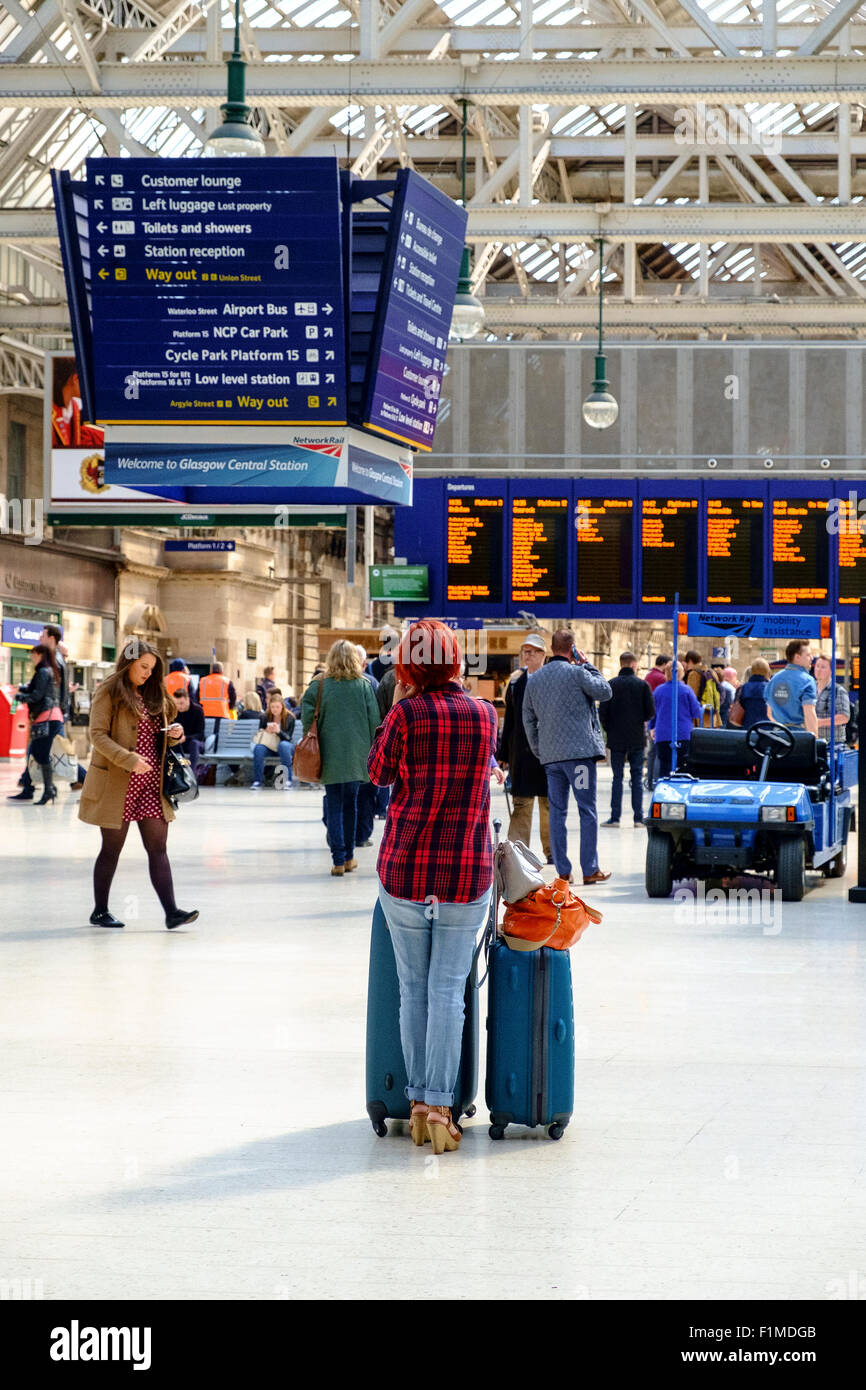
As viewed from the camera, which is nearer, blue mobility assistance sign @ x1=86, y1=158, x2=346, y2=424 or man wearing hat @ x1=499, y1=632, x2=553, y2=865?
man wearing hat @ x1=499, y1=632, x2=553, y2=865

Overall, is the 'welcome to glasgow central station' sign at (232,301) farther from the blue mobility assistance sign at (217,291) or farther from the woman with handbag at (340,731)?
the woman with handbag at (340,731)

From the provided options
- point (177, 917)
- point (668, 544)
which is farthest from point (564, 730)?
point (668, 544)

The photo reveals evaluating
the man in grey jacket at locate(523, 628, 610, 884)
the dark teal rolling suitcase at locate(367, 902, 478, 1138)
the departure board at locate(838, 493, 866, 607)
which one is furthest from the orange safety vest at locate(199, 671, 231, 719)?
the dark teal rolling suitcase at locate(367, 902, 478, 1138)

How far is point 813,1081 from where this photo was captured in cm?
625

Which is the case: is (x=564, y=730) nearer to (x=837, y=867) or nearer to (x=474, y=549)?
(x=837, y=867)

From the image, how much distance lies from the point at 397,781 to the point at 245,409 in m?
8.89

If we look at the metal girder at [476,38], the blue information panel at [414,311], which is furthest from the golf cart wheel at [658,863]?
the metal girder at [476,38]

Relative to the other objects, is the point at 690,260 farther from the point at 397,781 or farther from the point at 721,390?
the point at 397,781

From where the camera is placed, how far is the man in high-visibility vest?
92.3ft

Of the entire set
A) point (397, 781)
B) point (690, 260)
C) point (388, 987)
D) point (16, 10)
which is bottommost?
point (388, 987)

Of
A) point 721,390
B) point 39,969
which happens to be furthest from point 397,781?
point 721,390

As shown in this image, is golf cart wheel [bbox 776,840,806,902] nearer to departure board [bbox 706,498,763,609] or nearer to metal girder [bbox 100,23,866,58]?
metal girder [bbox 100,23,866,58]

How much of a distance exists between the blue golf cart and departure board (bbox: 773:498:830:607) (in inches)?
368

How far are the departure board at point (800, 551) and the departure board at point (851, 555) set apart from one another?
0.22 m
